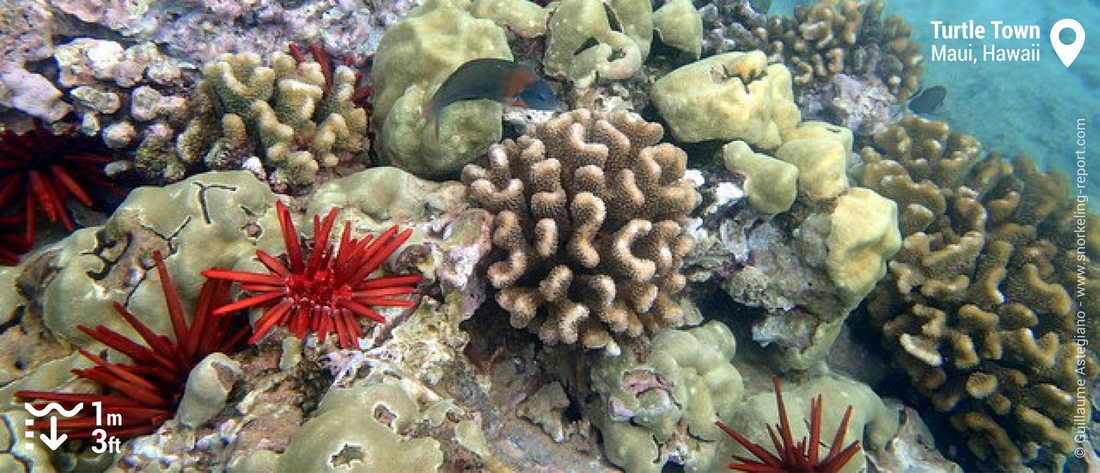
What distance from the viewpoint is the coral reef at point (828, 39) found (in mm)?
6227

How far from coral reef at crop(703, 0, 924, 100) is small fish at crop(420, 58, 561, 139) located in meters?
3.58

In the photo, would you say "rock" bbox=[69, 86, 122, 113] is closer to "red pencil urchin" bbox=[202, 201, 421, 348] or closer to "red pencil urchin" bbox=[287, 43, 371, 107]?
"red pencil urchin" bbox=[287, 43, 371, 107]

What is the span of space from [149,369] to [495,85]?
201 centimetres

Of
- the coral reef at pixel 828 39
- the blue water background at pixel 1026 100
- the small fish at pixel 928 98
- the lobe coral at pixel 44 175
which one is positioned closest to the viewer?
the lobe coral at pixel 44 175

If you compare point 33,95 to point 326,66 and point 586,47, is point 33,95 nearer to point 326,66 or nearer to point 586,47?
point 326,66

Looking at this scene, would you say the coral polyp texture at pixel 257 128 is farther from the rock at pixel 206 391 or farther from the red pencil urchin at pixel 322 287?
the rock at pixel 206 391

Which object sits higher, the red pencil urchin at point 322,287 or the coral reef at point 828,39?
the red pencil urchin at point 322,287

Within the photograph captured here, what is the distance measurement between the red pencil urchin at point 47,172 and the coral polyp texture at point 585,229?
220 cm

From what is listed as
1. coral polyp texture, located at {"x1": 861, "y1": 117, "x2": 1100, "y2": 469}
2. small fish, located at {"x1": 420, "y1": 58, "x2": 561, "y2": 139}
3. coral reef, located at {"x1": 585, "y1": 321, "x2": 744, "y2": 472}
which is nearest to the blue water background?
coral polyp texture, located at {"x1": 861, "y1": 117, "x2": 1100, "y2": 469}

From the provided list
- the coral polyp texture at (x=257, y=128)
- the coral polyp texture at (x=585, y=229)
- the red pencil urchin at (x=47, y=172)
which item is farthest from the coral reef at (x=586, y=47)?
the red pencil urchin at (x=47, y=172)

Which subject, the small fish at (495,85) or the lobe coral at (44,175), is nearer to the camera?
the small fish at (495,85)

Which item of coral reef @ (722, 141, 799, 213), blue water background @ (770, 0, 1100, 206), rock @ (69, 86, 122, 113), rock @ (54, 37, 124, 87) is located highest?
rock @ (54, 37, 124, 87)

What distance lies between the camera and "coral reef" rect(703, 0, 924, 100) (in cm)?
623

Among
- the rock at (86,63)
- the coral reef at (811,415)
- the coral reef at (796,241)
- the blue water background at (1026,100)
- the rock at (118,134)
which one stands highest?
the rock at (86,63)
